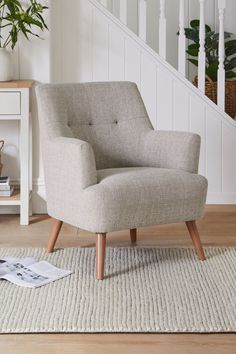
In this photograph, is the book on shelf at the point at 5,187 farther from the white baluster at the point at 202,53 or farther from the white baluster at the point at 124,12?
the white baluster at the point at 202,53

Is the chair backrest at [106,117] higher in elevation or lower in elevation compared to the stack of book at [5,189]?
higher

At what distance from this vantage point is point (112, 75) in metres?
4.73

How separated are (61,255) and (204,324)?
1.08 meters

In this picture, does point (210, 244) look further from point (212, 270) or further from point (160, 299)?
point (160, 299)

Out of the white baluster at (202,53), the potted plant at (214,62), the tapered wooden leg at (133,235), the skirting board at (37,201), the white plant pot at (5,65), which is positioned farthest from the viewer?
the potted plant at (214,62)

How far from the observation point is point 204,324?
2.76 meters

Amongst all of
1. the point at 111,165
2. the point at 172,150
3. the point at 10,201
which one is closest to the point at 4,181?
the point at 10,201

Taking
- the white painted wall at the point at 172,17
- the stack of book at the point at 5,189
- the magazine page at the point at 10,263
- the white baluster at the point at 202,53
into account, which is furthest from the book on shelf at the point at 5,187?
the white painted wall at the point at 172,17

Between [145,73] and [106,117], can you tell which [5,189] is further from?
[145,73]

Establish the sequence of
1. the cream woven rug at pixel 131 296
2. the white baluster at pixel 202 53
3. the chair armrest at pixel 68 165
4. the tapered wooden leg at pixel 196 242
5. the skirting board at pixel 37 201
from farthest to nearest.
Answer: the white baluster at pixel 202 53 < the skirting board at pixel 37 201 < the tapered wooden leg at pixel 196 242 < the chair armrest at pixel 68 165 < the cream woven rug at pixel 131 296

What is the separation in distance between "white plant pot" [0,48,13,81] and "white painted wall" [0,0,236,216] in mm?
164

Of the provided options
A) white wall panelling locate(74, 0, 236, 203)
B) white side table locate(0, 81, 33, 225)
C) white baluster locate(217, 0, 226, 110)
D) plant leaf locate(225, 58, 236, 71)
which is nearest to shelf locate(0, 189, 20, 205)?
white side table locate(0, 81, 33, 225)

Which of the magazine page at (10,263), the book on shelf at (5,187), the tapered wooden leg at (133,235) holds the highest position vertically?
the book on shelf at (5,187)

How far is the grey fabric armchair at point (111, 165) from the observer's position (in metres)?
3.31
